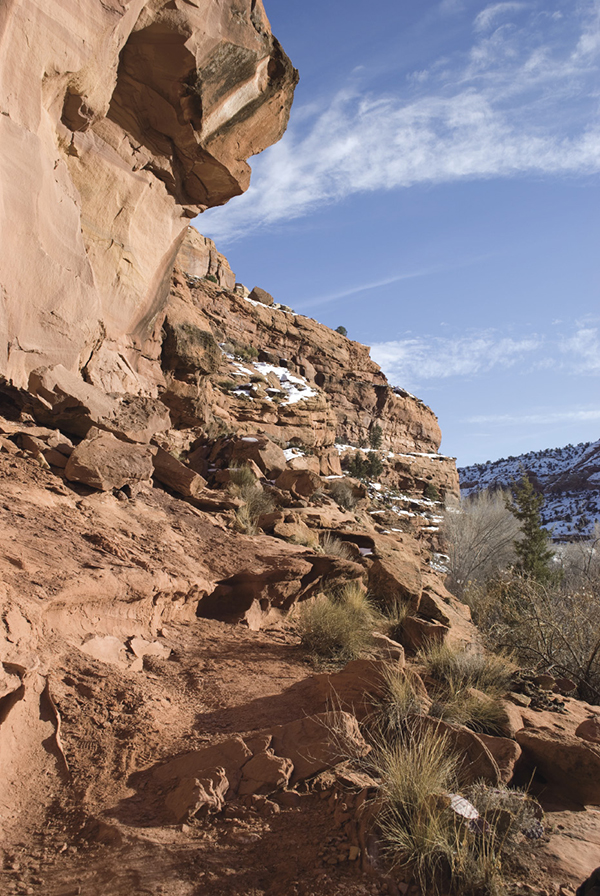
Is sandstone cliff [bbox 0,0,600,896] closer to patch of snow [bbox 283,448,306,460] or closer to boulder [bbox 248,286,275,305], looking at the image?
patch of snow [bbox 283,448,306,460]

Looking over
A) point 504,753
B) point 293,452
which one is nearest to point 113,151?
point 504,753

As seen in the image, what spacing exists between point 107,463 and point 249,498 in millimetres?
4622

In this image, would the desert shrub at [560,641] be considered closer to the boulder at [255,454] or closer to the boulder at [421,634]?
the boulder at [421,634]

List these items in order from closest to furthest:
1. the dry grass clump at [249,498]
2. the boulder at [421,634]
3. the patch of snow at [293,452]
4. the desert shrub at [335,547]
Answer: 1. the boulder at [421,634]
2. the dry grass clump at [249,498]
3. the desert shrub at [335,547]
4. the patch of snow at [293,452]

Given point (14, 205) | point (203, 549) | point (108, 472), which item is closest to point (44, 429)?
point (108, 472)

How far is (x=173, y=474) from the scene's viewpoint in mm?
8414

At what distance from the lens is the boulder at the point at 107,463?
600cm

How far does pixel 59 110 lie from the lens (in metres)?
8.17

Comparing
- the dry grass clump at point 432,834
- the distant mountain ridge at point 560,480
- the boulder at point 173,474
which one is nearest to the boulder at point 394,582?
the boulder at point 173,474

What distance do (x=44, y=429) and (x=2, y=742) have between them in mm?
3984

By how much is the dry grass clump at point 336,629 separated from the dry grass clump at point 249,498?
6.82ft

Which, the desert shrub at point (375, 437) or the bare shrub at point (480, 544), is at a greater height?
the desert shrub at point (375, 437)

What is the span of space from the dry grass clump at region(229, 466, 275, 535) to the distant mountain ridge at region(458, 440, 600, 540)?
4573 centimetres

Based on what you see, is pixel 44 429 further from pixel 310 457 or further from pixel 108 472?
pixel 310 457
